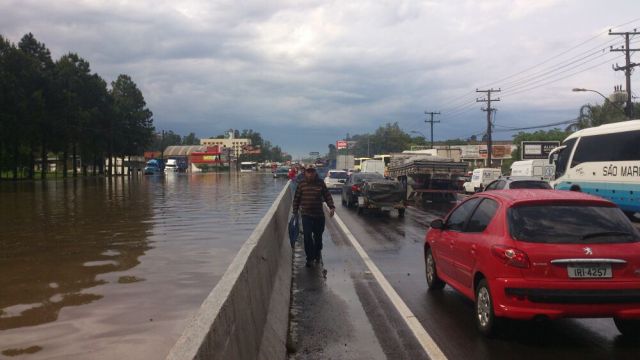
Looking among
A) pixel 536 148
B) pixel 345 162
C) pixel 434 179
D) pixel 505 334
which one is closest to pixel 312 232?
pixel 505 334

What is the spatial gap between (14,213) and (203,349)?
23139 millimetres

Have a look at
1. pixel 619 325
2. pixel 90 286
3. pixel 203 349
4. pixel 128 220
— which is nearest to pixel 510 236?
pixel 619 325

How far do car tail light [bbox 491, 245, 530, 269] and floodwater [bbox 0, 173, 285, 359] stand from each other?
3536mm

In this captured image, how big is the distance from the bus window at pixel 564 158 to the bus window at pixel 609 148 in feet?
1.67

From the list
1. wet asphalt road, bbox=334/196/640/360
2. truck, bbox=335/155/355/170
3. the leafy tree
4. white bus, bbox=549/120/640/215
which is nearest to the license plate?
wet asphalt road, bbox=334/196/640/360

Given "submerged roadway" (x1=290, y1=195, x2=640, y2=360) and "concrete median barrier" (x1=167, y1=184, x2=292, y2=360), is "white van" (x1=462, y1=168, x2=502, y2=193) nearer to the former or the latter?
"submerged roadway" (x1=290, y1=195, x2=640, y2=360)

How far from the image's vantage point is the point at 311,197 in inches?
435

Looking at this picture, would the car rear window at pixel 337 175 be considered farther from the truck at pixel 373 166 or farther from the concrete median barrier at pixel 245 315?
the concrete median barrier at pixel 245 315

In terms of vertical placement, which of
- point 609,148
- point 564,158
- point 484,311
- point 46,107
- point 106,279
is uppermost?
point 46,107

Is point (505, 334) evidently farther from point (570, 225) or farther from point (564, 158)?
point (564, 158)

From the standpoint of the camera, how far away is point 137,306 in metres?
8.26

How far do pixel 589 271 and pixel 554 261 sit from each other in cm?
35

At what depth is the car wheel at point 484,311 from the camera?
20.1 feet

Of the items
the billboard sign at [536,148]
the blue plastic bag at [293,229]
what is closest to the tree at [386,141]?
the billboard sign at [536,148]
